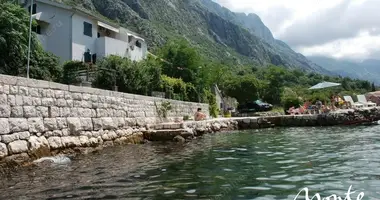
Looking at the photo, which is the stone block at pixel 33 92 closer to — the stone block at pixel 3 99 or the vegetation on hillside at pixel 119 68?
the stone block at pixel 3 99

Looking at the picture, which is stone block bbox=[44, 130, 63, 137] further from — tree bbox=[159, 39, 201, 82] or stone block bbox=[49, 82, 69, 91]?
tree bbox=[159, 39, 201, 82]

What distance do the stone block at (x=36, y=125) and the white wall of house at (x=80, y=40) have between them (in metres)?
22.7

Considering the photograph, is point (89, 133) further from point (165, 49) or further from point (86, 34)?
point (165, 49)

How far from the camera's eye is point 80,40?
32312 mm

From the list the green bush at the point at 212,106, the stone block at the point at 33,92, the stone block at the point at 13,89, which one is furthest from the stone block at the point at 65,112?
the green bush at the point at 212,106

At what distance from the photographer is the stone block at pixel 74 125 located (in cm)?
1144

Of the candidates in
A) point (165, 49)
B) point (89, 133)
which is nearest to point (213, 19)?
point (165, 49)

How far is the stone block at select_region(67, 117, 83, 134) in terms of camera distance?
37.5 ft

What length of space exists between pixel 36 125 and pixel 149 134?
Result: 716 centimetres

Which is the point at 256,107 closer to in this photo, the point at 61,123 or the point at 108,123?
the point at 108,123

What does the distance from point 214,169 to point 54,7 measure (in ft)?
93.1

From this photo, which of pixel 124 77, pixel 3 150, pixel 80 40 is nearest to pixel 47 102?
pixel 3 150

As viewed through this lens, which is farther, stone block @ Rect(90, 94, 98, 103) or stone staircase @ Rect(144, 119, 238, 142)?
stone staircase @ Rect(144, 119, 238, 142)

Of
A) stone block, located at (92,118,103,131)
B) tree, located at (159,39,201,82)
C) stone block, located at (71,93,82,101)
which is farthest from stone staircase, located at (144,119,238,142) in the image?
tree, located at (159,39,201,82)
